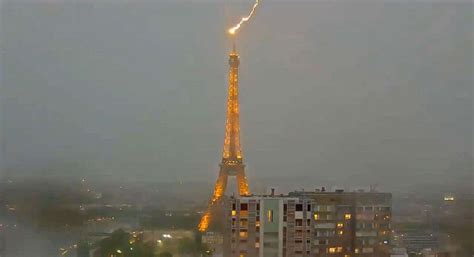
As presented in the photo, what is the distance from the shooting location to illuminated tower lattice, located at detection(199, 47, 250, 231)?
3025 mm

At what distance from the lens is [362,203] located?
293 centimetres

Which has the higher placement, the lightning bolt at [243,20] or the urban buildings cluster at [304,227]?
the lightning bolt at [243,20]

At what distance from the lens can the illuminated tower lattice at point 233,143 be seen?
303cm

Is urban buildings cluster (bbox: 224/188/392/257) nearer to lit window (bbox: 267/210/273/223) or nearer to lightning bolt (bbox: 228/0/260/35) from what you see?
lit window (bbox: 267/210/273/223)

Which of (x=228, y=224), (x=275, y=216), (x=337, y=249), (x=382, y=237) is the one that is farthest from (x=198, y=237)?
(x=382, y=237)

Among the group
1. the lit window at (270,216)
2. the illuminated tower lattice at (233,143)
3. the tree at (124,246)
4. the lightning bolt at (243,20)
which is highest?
the lightning bolt at (243,20)

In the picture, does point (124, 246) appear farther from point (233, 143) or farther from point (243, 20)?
point (243, 20)

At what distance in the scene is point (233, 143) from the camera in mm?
3076

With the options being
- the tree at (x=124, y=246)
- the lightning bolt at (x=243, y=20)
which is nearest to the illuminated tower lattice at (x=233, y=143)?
the lightning bolt at (x=243, y=20)

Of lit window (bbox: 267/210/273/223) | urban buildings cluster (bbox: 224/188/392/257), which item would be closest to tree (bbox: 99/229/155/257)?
urban buildings cluster (bbox: 224/188/392/257)

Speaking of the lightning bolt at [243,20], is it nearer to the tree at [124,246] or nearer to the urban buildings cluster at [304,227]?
the urban buildings cluster at [304,227]

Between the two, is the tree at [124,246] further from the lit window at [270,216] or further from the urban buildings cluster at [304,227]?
the lit window at [270,216]

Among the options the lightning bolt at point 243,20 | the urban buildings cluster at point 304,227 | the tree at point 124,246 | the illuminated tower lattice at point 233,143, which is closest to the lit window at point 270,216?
the urban buildings cluster at point 304,227

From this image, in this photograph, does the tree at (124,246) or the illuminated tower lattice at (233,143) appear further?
the illuminated tower lattice at (233,143)
